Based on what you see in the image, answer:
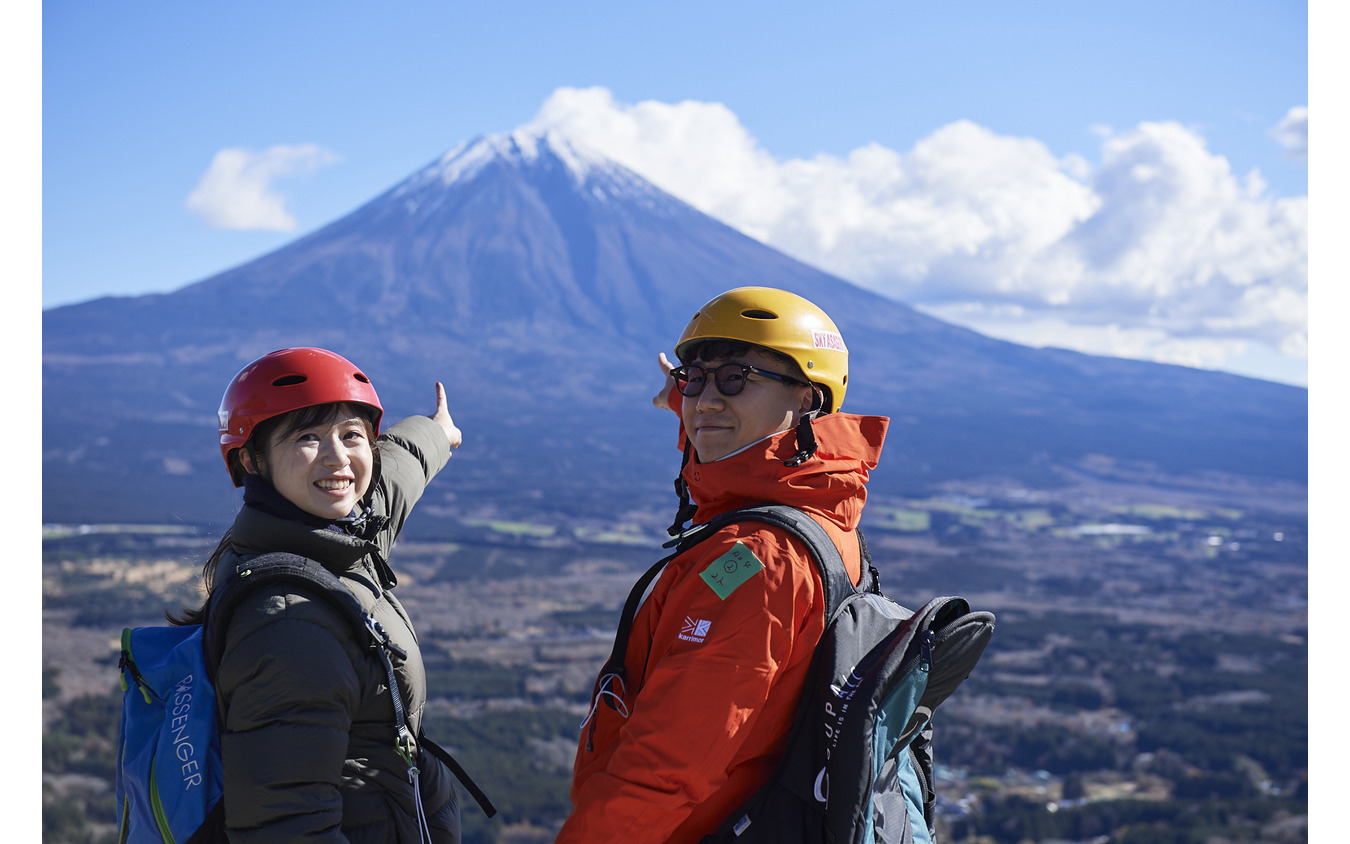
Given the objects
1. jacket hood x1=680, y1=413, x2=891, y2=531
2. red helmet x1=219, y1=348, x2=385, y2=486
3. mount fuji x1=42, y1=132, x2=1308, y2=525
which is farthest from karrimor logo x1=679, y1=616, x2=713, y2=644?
mount fuji x1=42, y1=132, x2=1308, y2=525

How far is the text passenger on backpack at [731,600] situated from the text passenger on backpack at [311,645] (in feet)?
1.72

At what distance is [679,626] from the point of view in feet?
7.93

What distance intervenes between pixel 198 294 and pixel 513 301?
54.9 m

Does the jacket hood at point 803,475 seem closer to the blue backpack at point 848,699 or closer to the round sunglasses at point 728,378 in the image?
the blue backpack at point 848,699

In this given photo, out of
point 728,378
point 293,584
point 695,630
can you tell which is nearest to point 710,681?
point 695,630

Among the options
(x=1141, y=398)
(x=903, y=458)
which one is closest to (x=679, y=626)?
(x=903, y=458)

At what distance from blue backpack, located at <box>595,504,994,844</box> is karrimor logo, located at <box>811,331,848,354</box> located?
588 mm

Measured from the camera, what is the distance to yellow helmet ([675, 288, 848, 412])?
2.89 m

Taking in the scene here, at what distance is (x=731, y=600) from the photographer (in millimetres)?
2342

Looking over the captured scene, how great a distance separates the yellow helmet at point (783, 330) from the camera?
2.89m

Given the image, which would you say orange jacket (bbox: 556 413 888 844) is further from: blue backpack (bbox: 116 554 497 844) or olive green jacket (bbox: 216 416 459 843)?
blue backpack (bbox: 116 554 497 844)

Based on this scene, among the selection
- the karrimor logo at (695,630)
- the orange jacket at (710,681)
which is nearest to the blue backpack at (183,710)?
the orange jacket at (710,681)

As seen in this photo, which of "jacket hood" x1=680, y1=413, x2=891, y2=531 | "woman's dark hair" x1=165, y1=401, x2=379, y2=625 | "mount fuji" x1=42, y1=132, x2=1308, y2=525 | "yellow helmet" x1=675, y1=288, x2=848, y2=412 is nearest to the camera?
"jacket hood" x1=680, y1=413, x2=891, y2=531
